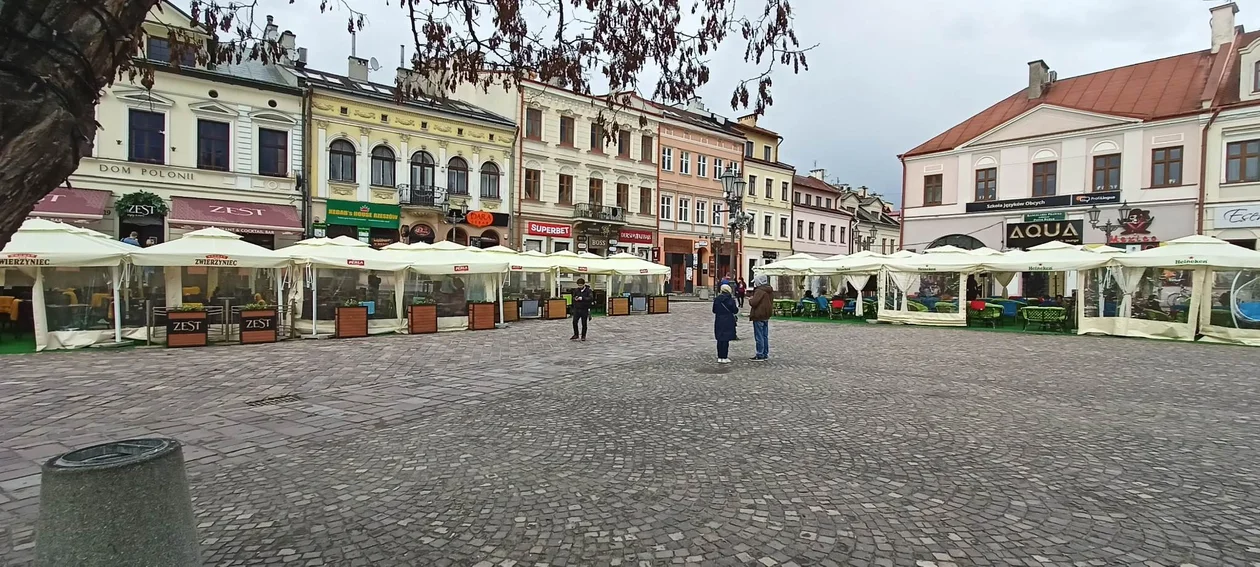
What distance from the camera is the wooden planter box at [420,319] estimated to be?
17.0 meters

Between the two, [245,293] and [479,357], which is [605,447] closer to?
[479,357]

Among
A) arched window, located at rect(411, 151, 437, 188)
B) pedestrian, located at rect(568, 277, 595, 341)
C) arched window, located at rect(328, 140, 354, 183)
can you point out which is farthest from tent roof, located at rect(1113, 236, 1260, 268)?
arched window, located at rect(328, 140, 354, 183)

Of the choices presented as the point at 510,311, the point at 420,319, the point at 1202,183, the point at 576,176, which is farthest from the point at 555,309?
the point at 1202,183

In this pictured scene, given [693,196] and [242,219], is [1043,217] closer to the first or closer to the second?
[693,196]

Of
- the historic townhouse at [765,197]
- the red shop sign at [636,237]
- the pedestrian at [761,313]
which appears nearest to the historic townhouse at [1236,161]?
the historic townhouse at [765,197]

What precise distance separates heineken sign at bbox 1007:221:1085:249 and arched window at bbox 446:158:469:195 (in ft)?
91.9

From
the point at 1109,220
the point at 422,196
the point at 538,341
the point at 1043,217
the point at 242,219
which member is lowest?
the point at 538,341

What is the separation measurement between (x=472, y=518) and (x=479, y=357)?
333 inches

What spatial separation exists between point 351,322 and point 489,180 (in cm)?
A: 1891

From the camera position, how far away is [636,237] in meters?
40.7

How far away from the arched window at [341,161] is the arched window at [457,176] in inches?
178

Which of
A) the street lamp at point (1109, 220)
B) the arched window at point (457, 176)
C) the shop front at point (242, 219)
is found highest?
the arched window at point (457, 176)

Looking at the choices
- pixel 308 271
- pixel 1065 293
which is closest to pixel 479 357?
pixel 308 271

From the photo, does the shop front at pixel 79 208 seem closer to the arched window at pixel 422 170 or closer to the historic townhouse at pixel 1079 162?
the arched window at pixel 422 170
